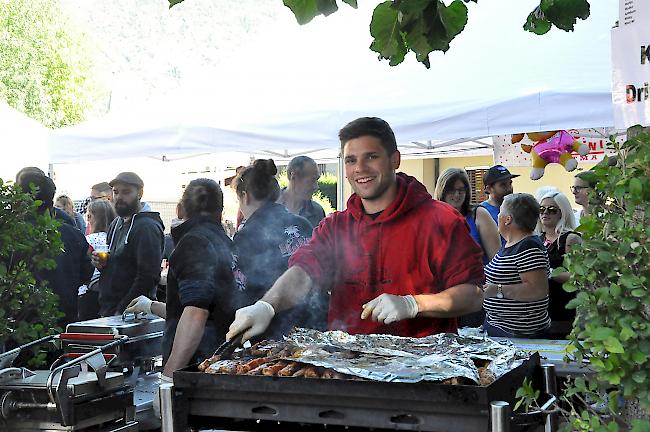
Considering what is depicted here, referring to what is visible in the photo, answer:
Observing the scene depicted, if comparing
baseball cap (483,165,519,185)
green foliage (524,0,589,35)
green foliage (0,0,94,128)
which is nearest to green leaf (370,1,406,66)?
green foliage (524,0,589,35)

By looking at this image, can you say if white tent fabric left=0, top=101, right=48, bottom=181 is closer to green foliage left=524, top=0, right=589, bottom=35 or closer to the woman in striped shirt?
the woman in striped shirt

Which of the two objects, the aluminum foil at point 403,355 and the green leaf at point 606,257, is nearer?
the green leaf at point 606,257

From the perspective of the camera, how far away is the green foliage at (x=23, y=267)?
3119mm

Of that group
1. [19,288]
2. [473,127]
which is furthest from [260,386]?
[473,127]

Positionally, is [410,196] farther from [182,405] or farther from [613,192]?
[613,192]

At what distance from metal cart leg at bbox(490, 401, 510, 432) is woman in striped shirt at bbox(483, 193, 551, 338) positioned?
7.38 ft

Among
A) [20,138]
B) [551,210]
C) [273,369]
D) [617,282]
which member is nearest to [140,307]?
[273,369]

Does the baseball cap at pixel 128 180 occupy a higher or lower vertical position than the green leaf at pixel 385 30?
lower

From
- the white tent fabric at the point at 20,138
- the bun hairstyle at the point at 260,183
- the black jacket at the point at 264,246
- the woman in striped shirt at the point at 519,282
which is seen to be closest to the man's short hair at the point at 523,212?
the woman in striped shirt at the point at 519,282

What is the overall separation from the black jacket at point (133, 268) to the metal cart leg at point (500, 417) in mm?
3357

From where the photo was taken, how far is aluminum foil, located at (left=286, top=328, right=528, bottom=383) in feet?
6.87

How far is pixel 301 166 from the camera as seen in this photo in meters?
5.83

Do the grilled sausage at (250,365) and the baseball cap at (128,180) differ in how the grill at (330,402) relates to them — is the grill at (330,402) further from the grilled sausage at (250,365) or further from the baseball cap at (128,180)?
the baseball cap at (128,180)

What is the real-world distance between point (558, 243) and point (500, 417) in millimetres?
3304
